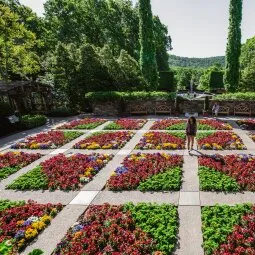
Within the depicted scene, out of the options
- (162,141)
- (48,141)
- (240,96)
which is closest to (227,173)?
(162,141)

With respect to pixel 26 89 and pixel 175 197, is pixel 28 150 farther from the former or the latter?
pixel 26 89

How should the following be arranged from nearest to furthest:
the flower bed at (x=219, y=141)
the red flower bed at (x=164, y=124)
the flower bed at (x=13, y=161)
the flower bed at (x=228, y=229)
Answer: the flower bed at (x=228, y=229)
the flower bed at (x=13, y=161)
the flower bed at (x=219, y=141)
the red flower bed at (x=164, y=124)

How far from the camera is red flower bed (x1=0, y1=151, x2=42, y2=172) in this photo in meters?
11.9

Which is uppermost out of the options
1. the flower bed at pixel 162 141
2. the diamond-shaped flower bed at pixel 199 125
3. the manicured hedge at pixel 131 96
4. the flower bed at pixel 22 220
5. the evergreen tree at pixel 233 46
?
the evergreen tree at pixel 233 46

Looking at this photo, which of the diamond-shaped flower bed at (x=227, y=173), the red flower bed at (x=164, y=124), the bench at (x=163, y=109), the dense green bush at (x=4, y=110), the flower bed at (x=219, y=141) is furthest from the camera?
the bench at (x=163, y=109)

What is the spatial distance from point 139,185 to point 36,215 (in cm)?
336

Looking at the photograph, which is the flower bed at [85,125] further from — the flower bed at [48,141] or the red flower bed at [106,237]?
the red flower bed at [106,237]

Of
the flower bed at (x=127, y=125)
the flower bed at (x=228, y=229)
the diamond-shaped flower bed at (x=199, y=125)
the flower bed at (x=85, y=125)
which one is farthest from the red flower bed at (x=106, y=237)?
the flower bed at (x=85, y=125)

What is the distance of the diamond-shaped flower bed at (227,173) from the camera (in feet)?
28.0

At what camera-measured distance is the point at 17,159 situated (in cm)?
1248

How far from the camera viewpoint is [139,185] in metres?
9.06

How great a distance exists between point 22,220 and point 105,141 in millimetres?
7976

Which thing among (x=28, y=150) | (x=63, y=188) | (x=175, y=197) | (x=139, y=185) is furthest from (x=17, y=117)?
(x=175, y=197)

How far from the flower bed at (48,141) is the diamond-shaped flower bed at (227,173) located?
7.94 m
